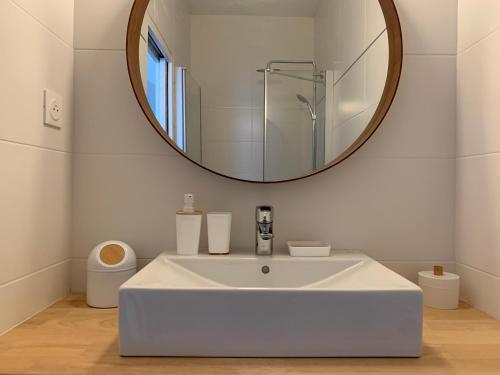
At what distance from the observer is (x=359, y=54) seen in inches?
51.1

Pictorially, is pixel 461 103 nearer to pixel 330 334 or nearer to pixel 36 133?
pixel 330 334

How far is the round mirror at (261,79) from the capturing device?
49.8 inches

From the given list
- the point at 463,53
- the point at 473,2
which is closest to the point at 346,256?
the point at 463,53

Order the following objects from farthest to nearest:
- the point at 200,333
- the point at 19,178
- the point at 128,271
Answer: the point at 128,271
the point at 19,178
the point at 200,333

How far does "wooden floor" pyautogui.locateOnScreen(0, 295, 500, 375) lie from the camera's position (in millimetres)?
785

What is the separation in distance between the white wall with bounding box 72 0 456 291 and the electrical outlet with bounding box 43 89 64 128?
0.10 meters

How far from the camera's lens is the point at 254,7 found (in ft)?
4.19

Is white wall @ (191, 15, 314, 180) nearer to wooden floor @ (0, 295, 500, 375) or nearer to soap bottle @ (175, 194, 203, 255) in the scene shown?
soap bottle @ (175, 194, 203, 255)

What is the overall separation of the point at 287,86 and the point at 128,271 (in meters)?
0.69

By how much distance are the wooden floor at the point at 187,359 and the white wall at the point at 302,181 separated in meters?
0.34

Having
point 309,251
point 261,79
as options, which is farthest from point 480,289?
point 261,79

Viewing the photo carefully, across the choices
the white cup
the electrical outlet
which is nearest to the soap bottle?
the white cup

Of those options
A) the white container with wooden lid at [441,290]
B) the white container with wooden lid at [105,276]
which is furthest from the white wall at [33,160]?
the white container with wooden lid at [441,290]

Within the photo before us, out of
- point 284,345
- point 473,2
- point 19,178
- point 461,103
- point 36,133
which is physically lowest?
point 284,345
